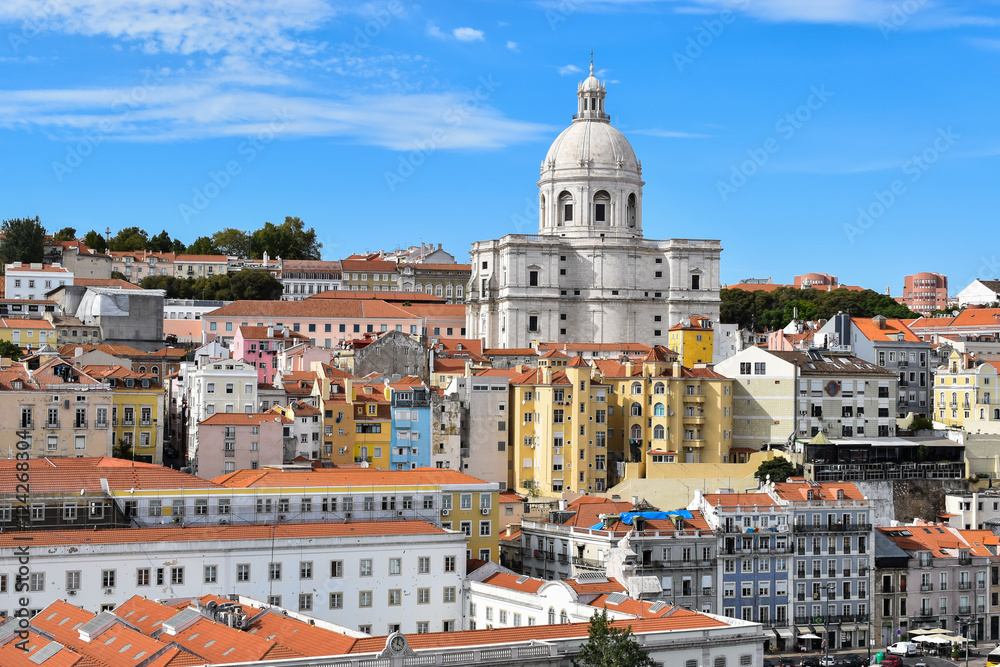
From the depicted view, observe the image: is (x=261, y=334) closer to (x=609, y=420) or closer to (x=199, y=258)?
(x=609, y=420)

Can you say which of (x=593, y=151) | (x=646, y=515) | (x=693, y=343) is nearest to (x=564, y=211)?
(x=593, y=151)

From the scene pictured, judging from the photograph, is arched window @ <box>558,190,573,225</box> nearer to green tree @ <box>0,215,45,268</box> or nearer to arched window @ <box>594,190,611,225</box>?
arched window @ <box>594,190,611,225</box>

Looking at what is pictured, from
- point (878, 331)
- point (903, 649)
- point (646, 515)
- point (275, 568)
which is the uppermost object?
point (878, 331)

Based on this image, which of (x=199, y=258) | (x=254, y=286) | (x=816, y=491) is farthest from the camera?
(x=199, y=258)

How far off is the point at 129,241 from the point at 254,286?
29.1m

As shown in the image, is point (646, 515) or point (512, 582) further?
point (646, 515)

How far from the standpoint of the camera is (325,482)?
58281 mm

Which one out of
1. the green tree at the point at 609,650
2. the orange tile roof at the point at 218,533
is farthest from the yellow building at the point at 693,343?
the green tree at the point at 609,650

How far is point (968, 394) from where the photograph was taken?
297ft

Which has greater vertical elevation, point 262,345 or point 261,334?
point 261,334

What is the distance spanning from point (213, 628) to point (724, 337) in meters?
73.0

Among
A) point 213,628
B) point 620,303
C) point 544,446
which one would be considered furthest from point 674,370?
point 213,628

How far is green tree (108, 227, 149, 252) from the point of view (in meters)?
156

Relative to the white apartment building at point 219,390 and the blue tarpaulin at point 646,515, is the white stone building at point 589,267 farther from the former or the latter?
the blue tarpaulin at point 646,515
